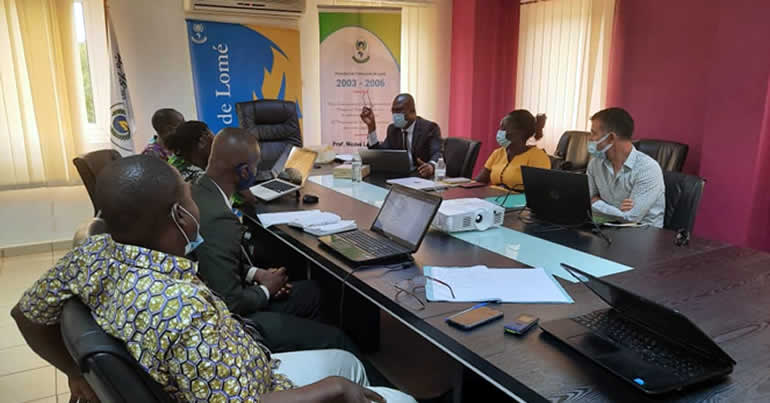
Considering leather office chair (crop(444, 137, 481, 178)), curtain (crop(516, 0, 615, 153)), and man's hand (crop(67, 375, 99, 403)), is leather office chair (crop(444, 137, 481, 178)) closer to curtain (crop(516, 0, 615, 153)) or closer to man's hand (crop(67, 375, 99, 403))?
curtain (crop(516, 0, 615, 153))

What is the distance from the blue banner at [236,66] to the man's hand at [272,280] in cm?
290

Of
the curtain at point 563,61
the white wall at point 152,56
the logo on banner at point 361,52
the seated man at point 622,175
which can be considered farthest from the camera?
the logo on banner at point 361,52

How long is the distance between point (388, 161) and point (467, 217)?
146cm

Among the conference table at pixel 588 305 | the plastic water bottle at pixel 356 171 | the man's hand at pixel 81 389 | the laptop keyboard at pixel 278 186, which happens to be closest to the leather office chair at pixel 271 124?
the plastic water bottle at pixel 356 171

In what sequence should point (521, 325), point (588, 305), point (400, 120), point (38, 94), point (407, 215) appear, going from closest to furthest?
point (521, 325), point (588, 305), point (407, 215), point (38, 94), point (400, 120)

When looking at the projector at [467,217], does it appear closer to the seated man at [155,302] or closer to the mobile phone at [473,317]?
the mobile phone at [473,317]

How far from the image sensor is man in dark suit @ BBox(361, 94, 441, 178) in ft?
12.7

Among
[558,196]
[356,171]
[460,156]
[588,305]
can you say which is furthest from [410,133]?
[588,305]

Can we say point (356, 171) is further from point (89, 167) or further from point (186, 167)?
point (89, 167)

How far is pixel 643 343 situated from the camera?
1023mm

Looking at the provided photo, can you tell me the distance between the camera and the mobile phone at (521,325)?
Result: 43.9 inches

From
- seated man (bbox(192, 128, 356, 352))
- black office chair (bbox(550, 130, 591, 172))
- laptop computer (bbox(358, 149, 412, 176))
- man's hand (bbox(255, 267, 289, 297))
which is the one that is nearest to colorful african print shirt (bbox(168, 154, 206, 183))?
seated man (bbox(192, 128, 356, 352))

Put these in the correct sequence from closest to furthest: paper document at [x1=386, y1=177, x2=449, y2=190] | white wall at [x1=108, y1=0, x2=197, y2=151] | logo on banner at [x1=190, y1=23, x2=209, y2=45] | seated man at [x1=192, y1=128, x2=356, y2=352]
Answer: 1. seated man at [x1=192, y1=128, x2=356, y2=352]
2. paper document at [x1=386, y1=177, x2=449, y2=190]
3. white wall at [x1=108, y1=0, x2=197, y2=151]
4. logo on banner at [x1=190, y1=23, x2=209, y2=45]

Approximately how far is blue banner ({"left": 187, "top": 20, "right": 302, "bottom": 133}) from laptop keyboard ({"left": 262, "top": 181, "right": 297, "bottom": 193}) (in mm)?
2015
